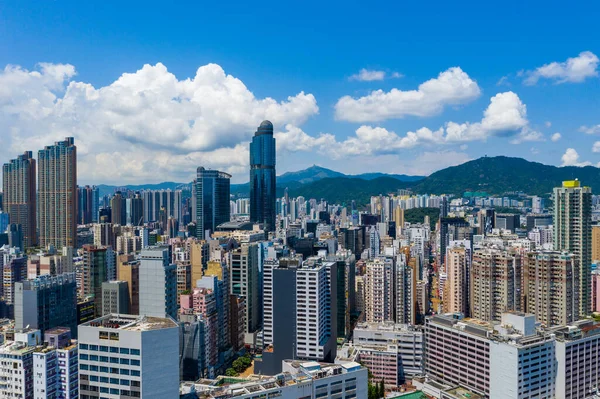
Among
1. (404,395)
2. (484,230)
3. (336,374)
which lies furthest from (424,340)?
(484,230)

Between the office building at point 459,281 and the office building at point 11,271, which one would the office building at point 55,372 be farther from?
the office building at point 459,281

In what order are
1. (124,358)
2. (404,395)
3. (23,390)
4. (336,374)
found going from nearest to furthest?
1. (124,358)
2. (336,374)
3. (23,390)
4. (404,395)

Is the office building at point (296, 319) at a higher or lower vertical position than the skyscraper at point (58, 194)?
lower

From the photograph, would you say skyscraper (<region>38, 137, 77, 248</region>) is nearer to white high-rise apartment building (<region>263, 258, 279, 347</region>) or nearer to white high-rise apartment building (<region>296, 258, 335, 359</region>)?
white high-rise apartment building (<region>263, 258, 279, 347</region>)

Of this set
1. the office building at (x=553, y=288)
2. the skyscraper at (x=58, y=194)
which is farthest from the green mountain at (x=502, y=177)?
the office building at (x=553, y=288)

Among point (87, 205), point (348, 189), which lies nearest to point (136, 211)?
point (87, 205)

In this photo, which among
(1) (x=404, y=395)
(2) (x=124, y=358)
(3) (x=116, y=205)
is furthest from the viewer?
(3) (x=116, y=205)

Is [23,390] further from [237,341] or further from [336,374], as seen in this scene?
[237,341]
